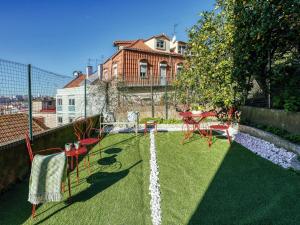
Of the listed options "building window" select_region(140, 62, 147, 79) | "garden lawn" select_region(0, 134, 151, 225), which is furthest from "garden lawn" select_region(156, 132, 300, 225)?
"building window" select_region(140, 62, 147, 79)

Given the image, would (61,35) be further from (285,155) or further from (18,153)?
(285,155)

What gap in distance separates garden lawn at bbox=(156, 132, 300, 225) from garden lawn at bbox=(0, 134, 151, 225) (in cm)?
39

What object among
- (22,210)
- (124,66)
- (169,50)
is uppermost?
(169,50)

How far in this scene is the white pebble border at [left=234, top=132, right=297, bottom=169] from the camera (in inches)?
178

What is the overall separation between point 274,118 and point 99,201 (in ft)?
19.0

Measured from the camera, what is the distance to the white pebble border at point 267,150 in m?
4.52

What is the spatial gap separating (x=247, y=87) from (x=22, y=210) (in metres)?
7.71

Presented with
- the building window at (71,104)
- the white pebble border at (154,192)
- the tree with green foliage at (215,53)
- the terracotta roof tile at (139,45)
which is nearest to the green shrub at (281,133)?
the tree with green foliage at (215,53)

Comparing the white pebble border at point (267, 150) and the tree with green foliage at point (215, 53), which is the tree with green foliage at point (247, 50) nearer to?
the tree with green foliage at point (215, 53)

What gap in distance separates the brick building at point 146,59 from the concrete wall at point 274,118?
9765 mm

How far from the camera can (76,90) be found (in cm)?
1642

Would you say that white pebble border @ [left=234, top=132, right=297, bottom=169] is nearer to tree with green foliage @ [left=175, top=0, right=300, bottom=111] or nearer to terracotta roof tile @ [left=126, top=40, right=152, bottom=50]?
tree with green foliage @ [left=175, top=0, right=300, bottom=111]

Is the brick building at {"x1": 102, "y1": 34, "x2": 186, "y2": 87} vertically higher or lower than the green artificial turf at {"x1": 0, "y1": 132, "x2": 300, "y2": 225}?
higher

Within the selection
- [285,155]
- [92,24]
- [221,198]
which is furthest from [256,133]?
[92,24]
